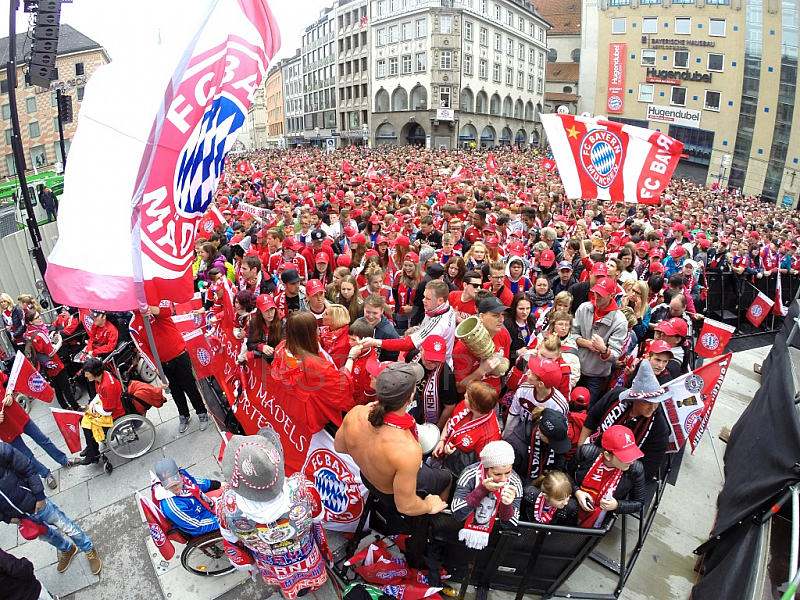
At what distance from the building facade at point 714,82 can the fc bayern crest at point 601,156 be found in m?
41.6

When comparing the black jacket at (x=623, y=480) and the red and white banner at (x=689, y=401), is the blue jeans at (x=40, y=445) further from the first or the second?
the red and white banner at (x=689, y=401)

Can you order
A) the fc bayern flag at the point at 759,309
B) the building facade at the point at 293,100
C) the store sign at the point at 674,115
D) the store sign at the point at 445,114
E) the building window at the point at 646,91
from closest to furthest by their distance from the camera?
the fc bayern flag at the point at 759,309 → the store sign at the point at 674,115 → the building window at the point at 646,91 → the store sign at the point at 445,114 → the building facade at the point at 293,100

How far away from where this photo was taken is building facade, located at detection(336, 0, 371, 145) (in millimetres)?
62500

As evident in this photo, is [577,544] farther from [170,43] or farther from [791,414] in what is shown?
[170,43]

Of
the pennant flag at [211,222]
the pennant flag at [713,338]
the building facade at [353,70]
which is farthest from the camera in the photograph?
the building facade at [353,70]

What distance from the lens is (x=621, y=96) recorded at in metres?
53.4

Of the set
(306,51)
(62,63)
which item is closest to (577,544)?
(62,63)

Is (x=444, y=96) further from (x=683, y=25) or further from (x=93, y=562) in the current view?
(x=93, y=562)

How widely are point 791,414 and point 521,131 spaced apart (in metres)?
71.4

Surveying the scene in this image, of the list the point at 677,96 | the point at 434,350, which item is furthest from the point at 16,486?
the point at 677,96

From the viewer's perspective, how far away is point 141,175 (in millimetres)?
2816

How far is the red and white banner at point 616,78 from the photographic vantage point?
5225 centimetres

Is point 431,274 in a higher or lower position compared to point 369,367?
higher

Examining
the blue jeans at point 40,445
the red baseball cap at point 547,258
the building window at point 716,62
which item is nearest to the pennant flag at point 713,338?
the red baseball cap at point 547,258
